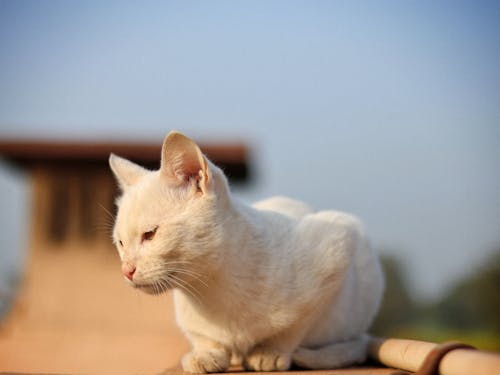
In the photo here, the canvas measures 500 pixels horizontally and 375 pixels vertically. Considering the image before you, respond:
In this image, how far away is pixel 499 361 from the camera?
1.46 metres

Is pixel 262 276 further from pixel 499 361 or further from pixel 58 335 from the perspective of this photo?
pixel 58 335

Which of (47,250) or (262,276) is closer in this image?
(262,276)

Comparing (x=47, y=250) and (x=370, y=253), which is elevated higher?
(x=370, y=253)

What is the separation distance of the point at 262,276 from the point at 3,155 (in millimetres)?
5312

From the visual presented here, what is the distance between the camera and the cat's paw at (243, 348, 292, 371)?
2.12 m

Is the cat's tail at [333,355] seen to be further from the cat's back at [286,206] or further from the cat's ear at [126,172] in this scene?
the cat's ear at [126,172]

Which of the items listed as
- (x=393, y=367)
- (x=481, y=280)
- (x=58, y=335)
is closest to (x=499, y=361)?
(x=393, y=367)

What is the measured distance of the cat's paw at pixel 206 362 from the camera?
2053 millimetres

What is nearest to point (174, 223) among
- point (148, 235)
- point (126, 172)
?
point (148, 235)

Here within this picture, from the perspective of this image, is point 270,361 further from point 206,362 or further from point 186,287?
point 186,287

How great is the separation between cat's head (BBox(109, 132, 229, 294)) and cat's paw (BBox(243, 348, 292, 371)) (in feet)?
1.24

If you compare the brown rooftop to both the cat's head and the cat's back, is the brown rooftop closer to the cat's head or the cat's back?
the cat's back

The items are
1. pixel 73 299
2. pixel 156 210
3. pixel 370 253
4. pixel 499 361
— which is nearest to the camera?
pixel 499 361

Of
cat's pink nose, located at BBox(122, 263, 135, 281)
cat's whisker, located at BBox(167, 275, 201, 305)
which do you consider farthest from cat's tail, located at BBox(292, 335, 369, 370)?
cat's pink nose, located at BBox(122, 263, 135, 281)
